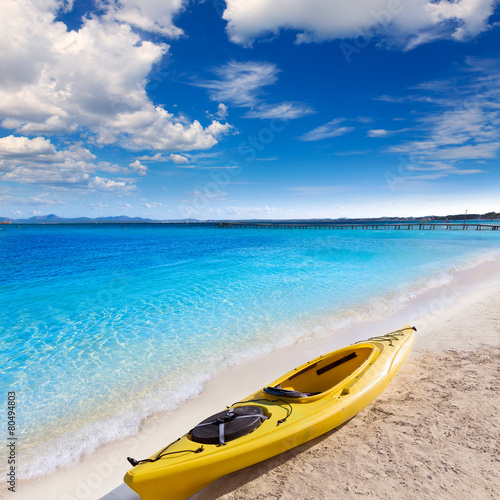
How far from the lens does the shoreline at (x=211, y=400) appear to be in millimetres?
4016

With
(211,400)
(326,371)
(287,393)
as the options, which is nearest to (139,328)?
(211,400)

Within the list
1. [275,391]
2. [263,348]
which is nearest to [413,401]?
[275,391]

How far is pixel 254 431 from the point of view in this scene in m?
3.79

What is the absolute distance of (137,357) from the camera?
307 inches

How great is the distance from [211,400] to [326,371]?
8.08 feet

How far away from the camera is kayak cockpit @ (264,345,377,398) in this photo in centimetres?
534

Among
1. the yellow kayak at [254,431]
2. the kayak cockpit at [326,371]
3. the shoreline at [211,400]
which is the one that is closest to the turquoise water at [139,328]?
the shoreline at [211,400]

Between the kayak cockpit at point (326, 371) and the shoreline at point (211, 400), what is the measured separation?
1.28 m

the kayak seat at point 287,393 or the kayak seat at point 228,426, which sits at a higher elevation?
the kayak seat at point 287,393

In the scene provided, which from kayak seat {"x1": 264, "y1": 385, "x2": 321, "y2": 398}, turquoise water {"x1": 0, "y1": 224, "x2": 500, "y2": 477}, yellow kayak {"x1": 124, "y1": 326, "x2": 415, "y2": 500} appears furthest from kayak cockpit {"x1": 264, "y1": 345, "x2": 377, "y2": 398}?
turquoise water {"x1": 0, "y1": 224, "x2": 500, "y2": 477}

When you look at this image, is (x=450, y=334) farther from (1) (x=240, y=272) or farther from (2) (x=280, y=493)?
(1) (x=240, y=272)

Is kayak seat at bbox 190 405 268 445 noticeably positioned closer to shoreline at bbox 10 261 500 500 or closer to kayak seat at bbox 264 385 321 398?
kayak seat at bbox 264 385 321 398

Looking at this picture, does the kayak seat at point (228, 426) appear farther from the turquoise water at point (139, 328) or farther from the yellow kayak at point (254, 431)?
the turquoise water at point (139, 328)

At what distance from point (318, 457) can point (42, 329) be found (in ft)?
33.9
